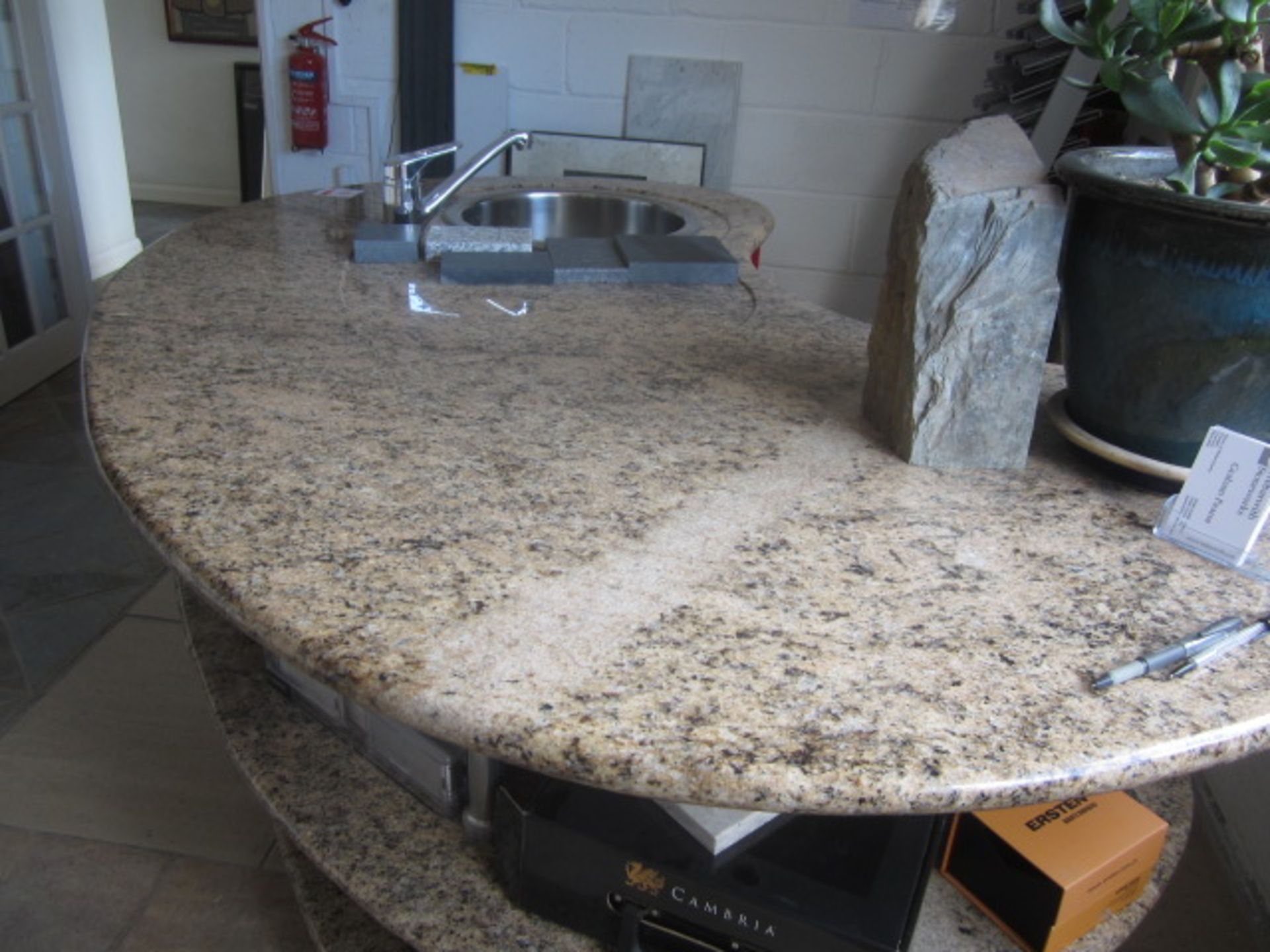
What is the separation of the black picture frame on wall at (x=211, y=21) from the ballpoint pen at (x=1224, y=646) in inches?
222

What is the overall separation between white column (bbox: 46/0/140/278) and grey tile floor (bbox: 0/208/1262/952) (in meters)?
1.82

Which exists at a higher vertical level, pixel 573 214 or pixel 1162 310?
pixel 1162 310

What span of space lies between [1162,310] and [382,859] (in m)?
0.80

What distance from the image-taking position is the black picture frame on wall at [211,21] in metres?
5.25

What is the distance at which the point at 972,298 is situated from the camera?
0.87m

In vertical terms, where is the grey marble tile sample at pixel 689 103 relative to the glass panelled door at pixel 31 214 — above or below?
above

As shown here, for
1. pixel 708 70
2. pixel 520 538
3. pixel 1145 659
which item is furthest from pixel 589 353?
pixel 708 70

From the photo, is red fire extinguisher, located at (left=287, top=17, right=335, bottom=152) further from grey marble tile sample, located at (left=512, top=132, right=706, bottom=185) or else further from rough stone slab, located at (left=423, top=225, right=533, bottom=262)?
rough stone slab, located at (left=423, top=225, right=533, bottom=262)

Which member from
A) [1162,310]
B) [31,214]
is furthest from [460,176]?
[31,214]

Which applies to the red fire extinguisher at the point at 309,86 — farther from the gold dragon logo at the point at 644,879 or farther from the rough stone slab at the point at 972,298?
the gold dragon logo at the point at 644,879

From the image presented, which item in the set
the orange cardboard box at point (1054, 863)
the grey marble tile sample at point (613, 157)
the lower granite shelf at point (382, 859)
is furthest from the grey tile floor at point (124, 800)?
the grey marble tile sample at point (613, 157)

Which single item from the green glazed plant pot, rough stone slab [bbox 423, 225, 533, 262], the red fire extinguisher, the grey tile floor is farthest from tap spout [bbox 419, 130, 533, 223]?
the green glazed plant pot

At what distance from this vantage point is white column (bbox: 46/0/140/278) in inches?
134

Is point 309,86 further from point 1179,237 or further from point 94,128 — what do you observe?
point 1179,237
